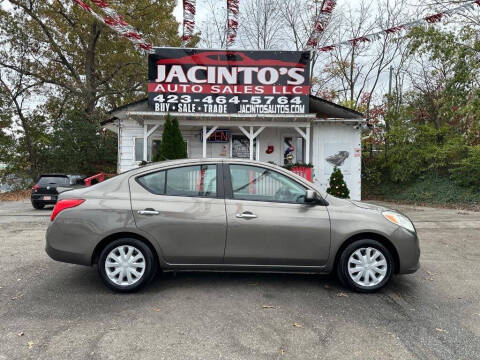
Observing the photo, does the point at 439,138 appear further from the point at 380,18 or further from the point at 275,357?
the point at 275,357

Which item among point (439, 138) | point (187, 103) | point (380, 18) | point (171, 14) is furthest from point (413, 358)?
point (171, 14)

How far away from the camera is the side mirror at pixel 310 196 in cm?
380

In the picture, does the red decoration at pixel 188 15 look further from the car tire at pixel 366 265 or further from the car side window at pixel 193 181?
the car tire at pixel 366 265

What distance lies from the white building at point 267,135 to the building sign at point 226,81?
0.43 m

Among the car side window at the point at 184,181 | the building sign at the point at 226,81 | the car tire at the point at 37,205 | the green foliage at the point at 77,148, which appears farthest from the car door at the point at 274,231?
the green foliage at the point at 77,148

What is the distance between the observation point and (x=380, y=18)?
23344 mm

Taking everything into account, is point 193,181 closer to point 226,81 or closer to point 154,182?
point 154,182

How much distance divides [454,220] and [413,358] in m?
8.48

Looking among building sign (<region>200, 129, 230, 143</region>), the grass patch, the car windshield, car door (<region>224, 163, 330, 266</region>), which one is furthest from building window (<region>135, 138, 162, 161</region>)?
car door (<region>224, 163, 330, 266</region>)

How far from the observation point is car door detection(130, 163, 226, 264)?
12.5ft

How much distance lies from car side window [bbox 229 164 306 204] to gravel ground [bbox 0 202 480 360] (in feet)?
3.62

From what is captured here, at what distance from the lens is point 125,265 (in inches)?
150

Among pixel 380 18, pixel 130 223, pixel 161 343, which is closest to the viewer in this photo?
pixel 161 343

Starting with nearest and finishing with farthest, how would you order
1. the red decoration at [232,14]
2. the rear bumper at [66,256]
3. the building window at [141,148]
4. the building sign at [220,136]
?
the rear bumper at [66,256] → the red decoration at [232,14] → the building sign at [220,136] → the building window at [141,148]
